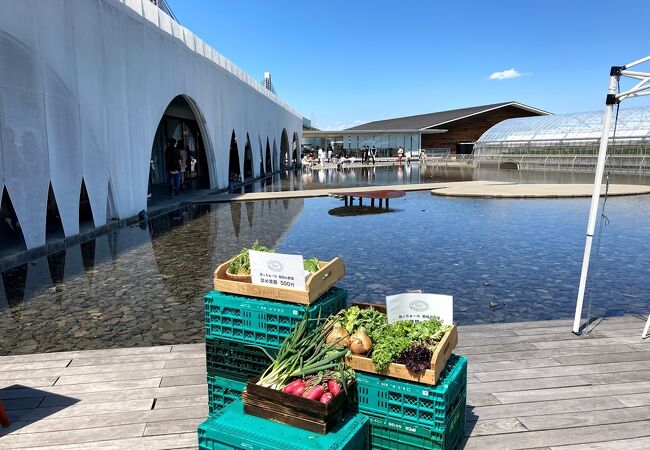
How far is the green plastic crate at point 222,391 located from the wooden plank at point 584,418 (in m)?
1.93

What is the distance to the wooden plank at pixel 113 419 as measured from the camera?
3.23 metres

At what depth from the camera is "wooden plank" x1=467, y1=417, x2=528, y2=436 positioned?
3152mm

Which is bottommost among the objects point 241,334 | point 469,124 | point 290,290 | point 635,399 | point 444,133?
point 635,399

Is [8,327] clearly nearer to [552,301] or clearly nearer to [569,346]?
[569,346]

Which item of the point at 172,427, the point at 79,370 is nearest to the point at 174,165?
the point at 79,370

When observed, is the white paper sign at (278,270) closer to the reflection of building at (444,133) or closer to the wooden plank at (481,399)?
the wooden plank at (481,399)

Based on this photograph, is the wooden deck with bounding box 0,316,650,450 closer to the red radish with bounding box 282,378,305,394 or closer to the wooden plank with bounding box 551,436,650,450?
the wooden plank with bounding box 551,436,650,450

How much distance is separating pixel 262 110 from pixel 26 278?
942 inches

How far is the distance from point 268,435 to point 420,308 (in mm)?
1196

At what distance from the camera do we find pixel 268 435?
2.32 m

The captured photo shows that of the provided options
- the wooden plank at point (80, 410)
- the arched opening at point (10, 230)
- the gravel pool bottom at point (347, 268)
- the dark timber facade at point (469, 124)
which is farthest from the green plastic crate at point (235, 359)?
the dark timber facade at point (469, 124)

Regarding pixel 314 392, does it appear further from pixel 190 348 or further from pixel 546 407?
pixel 190 348

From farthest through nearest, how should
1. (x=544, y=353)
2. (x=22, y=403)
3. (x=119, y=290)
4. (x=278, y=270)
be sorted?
1. (x=119, y=290)
2. (x=544, y=353)
3. (x=22, y=403)
4. (x=278, y=270)

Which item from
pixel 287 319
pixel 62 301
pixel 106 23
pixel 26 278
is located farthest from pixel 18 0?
pixel 287 319
